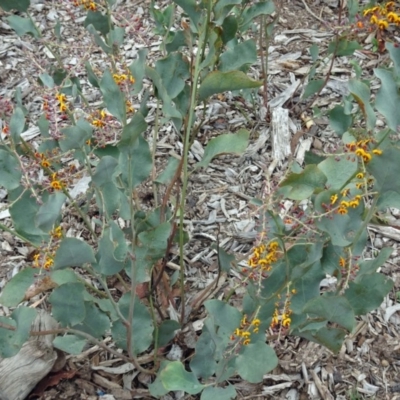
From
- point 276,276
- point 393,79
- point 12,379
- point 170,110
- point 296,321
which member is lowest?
point 12,379

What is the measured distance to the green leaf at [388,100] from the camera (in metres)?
0.99

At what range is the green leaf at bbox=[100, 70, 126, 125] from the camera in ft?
3.95

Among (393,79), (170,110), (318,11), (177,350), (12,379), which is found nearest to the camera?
(393,79)

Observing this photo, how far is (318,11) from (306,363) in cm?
179

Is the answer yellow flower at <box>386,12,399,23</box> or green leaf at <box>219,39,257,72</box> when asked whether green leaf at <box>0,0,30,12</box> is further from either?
yellow flower at <box>386,12,399,23</box>

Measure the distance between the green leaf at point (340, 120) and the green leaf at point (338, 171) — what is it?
34cm

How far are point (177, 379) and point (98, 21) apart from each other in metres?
0.96

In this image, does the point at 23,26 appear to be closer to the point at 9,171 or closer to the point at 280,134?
the point at 9,171

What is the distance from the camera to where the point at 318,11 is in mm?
2854

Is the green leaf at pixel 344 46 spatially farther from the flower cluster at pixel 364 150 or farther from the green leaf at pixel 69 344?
the green leaf at pixel 69 344

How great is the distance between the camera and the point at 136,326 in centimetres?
146

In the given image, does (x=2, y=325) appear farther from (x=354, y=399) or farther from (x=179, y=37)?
(x=354, y=399)

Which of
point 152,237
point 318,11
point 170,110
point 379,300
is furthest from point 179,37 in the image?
point 318,11

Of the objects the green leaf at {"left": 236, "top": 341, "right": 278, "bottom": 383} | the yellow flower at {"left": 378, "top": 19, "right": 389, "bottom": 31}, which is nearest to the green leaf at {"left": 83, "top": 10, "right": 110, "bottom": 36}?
the yellow flower at {"left": 378, "top": 19, "right": 389, "bottom": 31}
